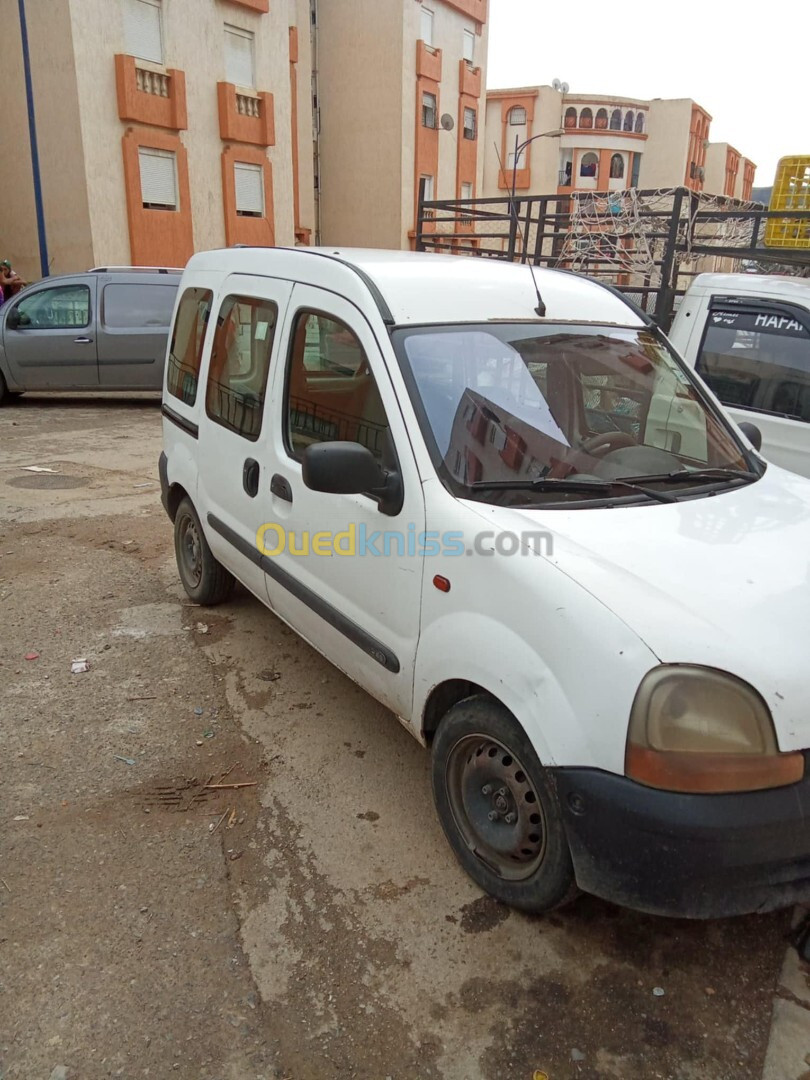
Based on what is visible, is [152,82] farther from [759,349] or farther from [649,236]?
[759,349]

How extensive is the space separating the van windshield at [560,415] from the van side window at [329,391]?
20 centimetres

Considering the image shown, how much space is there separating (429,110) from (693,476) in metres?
27.2

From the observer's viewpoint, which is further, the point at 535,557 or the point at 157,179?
the point at 157,179

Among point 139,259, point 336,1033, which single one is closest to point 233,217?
point 139,259

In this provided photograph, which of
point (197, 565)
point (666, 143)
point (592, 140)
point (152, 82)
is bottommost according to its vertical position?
point (197, 565)

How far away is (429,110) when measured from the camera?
26141mm

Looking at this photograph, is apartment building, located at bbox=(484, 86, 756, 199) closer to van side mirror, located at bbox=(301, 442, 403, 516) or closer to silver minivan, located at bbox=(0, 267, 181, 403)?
silver minivan, located at bbox=(0, 267, 181, 403)

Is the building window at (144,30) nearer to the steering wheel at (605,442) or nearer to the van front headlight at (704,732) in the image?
the steering wheel at (605,442)

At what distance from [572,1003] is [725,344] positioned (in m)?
4.17

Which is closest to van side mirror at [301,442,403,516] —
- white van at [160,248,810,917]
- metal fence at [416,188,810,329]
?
white van at [160,248,810,917]

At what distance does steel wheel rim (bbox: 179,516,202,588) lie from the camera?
4.66 meters

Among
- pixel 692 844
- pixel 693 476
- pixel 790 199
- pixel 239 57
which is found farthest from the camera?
pixel 239 57

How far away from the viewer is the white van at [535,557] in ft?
6.44

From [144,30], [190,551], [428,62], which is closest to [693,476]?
[190,551]
